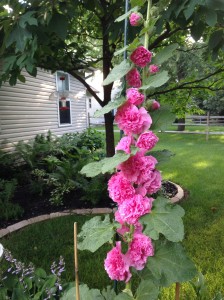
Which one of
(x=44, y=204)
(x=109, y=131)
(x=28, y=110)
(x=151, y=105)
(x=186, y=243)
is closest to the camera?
(x=151, y=105)

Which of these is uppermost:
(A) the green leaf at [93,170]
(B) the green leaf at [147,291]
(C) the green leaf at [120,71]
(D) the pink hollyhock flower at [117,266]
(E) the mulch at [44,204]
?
(C) the green leaf at [120,71]

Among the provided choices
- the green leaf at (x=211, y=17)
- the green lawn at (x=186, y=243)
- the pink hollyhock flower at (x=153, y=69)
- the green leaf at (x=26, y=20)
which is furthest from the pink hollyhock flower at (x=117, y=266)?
the green leaf at (x=26, y=20)

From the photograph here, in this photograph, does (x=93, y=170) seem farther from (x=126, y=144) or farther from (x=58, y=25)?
(x=58, y=25)

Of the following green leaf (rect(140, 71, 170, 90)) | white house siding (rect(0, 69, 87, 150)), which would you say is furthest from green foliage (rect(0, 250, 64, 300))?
white house siding (rect(0, 69, 87, 150))

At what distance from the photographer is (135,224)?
3.07 feet

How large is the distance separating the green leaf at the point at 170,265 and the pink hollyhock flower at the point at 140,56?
0.59 m

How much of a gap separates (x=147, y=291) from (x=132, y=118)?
594mm

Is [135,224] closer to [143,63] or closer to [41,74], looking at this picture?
[143,63]

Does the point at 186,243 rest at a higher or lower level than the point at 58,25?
lower

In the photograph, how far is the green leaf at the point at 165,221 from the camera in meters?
0.80

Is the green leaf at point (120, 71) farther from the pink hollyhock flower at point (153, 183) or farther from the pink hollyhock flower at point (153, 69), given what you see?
the pink hollyhock flower at point (153, 183)

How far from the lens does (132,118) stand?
86cm

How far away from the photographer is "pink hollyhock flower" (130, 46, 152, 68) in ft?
2.87

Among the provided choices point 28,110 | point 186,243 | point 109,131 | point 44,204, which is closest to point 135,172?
point 186,243
